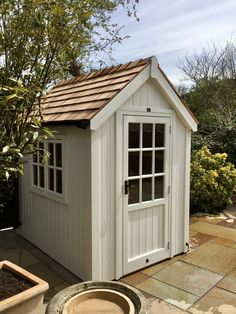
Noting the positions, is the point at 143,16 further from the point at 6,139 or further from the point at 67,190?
the point at 6,139

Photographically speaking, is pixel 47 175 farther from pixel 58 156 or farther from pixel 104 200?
pixel 104 200

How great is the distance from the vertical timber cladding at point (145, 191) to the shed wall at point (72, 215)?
22.7 inches

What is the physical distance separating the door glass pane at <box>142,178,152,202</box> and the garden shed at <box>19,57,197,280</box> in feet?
0.05

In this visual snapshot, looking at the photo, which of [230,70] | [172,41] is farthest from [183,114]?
[230,70]

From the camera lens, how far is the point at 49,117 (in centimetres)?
446

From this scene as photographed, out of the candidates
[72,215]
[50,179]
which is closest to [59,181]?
[50,179]

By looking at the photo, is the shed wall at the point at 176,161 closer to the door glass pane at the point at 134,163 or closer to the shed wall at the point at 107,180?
the shed wall at the point at 107,180

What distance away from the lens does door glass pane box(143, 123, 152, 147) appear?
4195 millimetres

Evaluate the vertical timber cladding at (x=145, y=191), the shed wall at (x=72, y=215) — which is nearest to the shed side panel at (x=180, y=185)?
the vertical timber cladding at (x=145, y=191)

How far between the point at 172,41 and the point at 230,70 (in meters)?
5.13

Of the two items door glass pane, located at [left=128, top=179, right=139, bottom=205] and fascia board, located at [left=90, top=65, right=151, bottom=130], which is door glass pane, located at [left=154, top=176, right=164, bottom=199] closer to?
door glass pane, located at [left=128, top=179, right=139, bottom=205]

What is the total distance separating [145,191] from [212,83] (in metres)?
12.0

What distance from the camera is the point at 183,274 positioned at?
4.16 metres

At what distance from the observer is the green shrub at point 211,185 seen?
7246mm
